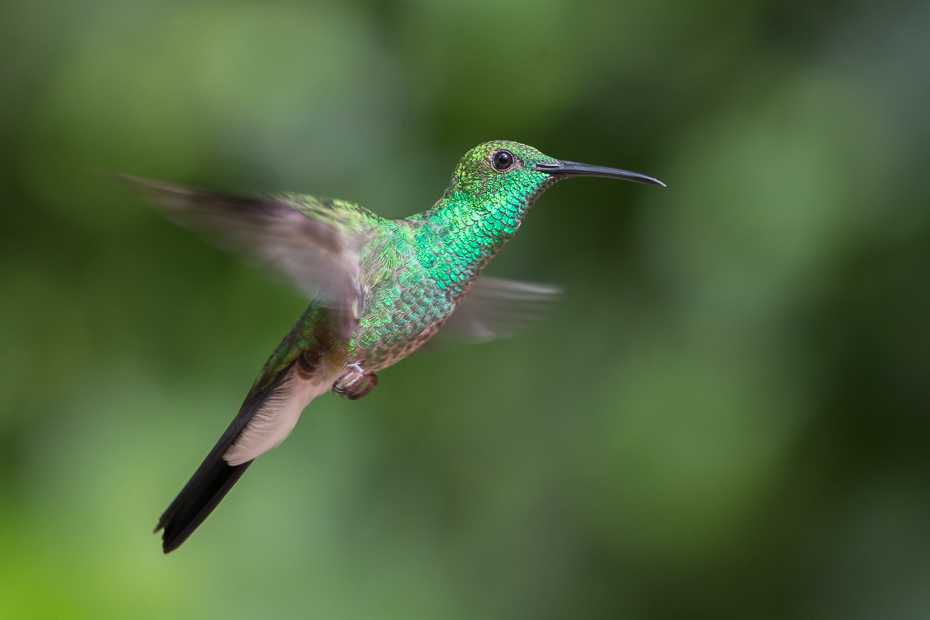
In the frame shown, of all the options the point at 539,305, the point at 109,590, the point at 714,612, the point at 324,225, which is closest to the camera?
the point at 324,225

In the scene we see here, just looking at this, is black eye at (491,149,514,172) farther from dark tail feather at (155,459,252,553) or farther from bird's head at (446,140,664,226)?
A: dark tail feather at (155,459,252,553)

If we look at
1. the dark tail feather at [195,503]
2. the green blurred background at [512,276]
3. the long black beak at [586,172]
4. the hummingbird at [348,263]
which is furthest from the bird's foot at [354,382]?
the green blurred background at [512,276]

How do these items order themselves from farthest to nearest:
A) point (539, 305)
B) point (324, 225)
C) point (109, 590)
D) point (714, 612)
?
point (714, 612) < point (109, 590) < point (539, 305) < point (324, 225)

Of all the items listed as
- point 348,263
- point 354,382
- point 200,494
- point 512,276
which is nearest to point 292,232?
point 348,263

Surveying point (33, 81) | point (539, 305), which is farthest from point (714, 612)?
point (33, 81)

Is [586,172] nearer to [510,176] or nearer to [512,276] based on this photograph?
[510,176]

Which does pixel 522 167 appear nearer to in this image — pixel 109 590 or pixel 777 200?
pixel 777 200
